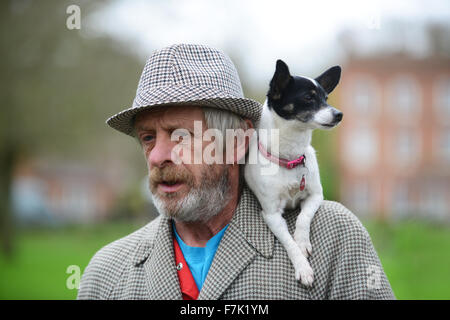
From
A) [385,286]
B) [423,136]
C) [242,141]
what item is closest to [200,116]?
[242,141]

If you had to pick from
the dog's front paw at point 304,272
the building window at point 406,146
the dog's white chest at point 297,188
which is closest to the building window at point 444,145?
the building window at point 406,146

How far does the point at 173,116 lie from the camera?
8.43 ft

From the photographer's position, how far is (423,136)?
36531 mm

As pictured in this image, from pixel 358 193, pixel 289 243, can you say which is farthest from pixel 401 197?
pixel 289 243

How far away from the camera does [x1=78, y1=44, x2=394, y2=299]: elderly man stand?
2449 millimetres

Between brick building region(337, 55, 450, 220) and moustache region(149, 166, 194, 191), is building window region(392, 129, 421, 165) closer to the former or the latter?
brick building region(337, 55, 450, 220)

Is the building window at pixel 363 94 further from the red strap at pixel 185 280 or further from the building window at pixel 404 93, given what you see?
the red strap at pixel 185 280

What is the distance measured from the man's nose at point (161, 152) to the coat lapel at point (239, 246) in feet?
1.64

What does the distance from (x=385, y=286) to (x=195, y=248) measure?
986 millimetres

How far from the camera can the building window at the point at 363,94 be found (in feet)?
110

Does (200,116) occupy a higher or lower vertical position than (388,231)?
higher

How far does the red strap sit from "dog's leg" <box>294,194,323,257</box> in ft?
1.92

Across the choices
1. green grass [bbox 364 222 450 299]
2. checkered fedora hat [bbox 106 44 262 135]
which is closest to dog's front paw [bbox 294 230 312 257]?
checkered fedora hat [bbox 106 44 262 135]

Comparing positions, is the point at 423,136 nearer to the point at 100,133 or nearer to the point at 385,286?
the point at 100,133
